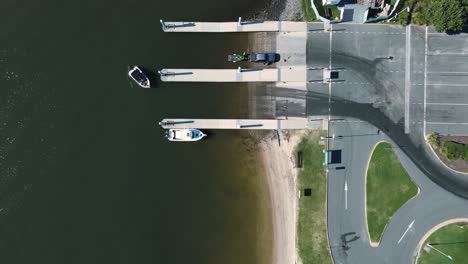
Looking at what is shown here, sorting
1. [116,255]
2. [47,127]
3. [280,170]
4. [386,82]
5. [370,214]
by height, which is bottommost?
[116,255]

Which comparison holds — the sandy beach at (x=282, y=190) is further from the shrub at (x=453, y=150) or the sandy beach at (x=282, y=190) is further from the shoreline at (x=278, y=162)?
the shrub at (x=453, y=150)

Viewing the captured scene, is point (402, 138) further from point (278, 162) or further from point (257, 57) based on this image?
point (257, 57)

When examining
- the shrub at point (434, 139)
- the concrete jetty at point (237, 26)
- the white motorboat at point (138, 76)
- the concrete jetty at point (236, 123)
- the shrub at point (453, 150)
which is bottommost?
the shrub at point (453, 150)

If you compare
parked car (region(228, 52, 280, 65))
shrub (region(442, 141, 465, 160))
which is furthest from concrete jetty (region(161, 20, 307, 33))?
shrub (region(442, 141, 465, 160))

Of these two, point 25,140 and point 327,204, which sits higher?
point 25,140

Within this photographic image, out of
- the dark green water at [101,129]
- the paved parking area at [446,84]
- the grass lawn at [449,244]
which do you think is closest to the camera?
the grass lawn at [449,244]

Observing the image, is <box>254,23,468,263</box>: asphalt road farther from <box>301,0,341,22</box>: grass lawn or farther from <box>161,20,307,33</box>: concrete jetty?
<box>161,20,307,33</box>: concrete jetty

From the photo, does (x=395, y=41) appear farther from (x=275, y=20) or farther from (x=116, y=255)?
(x=116, y=255)

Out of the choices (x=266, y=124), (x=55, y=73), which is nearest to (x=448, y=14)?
(x=266, y=124)

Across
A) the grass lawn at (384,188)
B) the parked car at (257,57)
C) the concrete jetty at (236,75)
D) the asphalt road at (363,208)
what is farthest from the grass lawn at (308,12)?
the grass lawn at (384,188)
